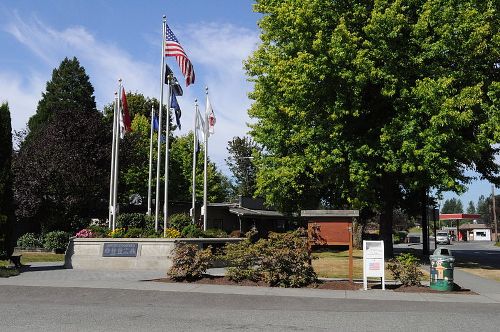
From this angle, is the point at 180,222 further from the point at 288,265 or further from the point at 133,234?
the point at 288,265

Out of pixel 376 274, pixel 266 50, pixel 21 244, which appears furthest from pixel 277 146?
pixel 21 244

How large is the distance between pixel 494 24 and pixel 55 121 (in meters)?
29.0

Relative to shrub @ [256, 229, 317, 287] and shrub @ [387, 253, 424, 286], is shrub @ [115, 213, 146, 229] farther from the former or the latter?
shrub @ [387, 253, 424, 286]

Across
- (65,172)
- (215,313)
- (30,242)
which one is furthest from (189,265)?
(30,242)

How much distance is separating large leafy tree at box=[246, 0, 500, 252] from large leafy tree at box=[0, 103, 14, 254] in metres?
11.6

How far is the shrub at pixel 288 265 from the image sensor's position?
15.3 meters

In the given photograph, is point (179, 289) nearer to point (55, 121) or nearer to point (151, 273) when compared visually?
point (151, 273)

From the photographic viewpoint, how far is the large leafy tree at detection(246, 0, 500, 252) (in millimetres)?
21688

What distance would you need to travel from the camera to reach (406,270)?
15.2 m

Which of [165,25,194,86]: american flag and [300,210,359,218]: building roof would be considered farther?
[165,25,194,86]: american flag

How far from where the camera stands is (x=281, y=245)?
15.7 m

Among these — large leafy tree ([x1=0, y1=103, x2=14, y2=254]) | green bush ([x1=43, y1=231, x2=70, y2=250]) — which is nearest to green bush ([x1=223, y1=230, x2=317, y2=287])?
large leafy tree ([x1=0, y1=103, x2=14, y2=254])

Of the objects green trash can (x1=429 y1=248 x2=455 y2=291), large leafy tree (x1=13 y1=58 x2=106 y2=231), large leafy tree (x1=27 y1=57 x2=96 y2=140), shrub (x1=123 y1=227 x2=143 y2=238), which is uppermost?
large leafy tree (x1=27 y1=57 x2=96 y2=140)

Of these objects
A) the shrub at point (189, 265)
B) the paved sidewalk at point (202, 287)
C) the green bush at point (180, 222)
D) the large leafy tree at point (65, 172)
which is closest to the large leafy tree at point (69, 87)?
the large leafy tree at point (65, 172)
